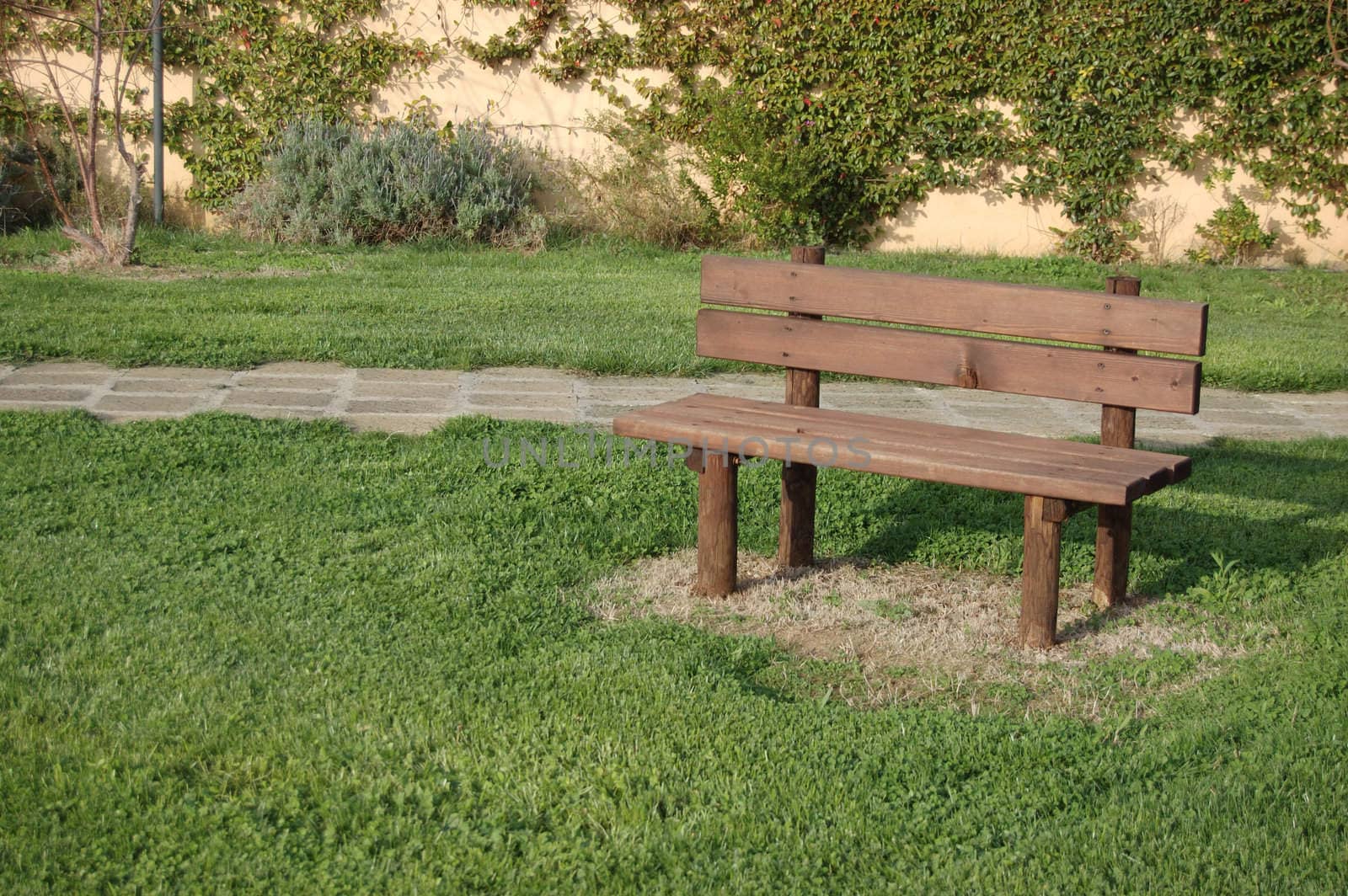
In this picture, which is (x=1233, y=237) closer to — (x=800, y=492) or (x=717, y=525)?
(x=800, y=492)

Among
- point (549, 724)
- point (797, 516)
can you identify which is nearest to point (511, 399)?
point (797, 516)

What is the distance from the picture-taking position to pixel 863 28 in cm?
1111

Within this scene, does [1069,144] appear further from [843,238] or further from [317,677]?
[317,677]

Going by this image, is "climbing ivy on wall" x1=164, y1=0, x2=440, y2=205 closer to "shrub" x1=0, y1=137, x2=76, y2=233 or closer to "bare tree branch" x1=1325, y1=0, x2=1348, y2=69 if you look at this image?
"shrub" x1=0, y1=137, x2=76, y2=233

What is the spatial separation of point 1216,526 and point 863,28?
7.54m

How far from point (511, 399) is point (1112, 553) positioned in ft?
10.1

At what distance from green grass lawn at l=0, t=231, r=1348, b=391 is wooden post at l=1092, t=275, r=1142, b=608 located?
314cm

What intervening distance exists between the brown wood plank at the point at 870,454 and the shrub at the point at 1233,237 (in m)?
8.15

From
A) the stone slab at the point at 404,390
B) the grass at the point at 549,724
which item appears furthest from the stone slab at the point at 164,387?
the grass at the point at 549,724

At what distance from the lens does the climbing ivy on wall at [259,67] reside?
11688mm

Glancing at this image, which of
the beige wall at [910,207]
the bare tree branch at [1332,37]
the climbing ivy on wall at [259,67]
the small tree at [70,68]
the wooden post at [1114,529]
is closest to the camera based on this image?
the wooden post at [1114,529]

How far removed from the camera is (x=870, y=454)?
142 inches

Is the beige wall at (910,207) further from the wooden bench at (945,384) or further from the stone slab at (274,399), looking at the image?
the wooden bench at (945,384)

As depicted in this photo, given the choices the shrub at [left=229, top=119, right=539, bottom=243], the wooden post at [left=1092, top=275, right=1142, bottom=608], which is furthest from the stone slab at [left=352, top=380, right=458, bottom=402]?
the shrub at [left=229, top=119, right=539, bottom=243]
